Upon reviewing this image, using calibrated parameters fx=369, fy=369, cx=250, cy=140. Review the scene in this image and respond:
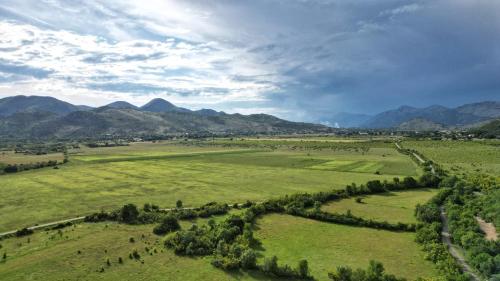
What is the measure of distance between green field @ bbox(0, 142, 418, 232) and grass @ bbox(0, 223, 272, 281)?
60.5 feet

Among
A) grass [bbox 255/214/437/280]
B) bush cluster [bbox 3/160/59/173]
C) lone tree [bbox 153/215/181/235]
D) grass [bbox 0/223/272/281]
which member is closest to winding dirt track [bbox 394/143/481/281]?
grass [bbox 255/214/437/280]

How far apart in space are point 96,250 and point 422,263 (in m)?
54.7

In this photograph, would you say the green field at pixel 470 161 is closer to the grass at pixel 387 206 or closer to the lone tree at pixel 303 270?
the grass at pixel 387 206

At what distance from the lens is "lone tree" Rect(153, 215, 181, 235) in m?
74.8

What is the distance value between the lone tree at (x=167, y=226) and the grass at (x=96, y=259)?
7.62 feet

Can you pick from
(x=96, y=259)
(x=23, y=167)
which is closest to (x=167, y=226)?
(x=96, y=259)

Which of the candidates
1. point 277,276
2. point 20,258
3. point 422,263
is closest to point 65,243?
point 20,258

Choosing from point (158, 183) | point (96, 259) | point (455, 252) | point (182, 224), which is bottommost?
point (96, 259)

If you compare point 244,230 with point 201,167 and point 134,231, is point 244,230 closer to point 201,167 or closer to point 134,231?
point 134,231

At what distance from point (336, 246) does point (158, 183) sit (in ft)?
268

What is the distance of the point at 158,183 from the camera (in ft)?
433

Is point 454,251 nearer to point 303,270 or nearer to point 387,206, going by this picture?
point 303,270

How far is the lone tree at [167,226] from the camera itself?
74.8 meters

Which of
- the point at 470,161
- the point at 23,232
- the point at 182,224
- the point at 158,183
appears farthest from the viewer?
the point at 470,161
